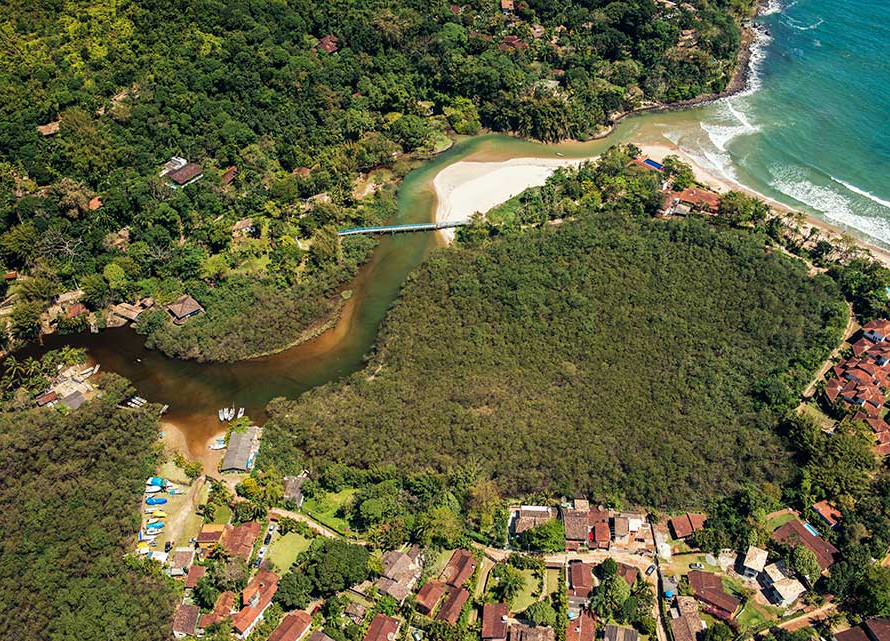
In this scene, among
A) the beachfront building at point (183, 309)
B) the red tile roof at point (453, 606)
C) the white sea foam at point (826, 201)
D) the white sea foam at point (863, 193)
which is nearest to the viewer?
the red tile roof at point (453, 606)

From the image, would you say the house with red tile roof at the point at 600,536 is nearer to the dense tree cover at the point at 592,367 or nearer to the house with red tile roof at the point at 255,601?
the dense tree cover at the point at 592,367

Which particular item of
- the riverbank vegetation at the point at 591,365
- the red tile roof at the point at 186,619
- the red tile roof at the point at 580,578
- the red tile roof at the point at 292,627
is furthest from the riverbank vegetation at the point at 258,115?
the red tile roof at the point at 580,578

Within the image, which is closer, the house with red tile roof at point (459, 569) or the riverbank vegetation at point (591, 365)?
the house with red tile roof at point (459, 569)

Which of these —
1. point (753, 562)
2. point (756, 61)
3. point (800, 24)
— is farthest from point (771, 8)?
point (753, 562)

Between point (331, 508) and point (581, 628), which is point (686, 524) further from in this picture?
point (331, 508)

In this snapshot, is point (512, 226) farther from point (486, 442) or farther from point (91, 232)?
point (91, 232)

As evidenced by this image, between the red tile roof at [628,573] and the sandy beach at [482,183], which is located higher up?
the sandy beach at [482,183]

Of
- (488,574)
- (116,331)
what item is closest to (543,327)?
(488,574)
